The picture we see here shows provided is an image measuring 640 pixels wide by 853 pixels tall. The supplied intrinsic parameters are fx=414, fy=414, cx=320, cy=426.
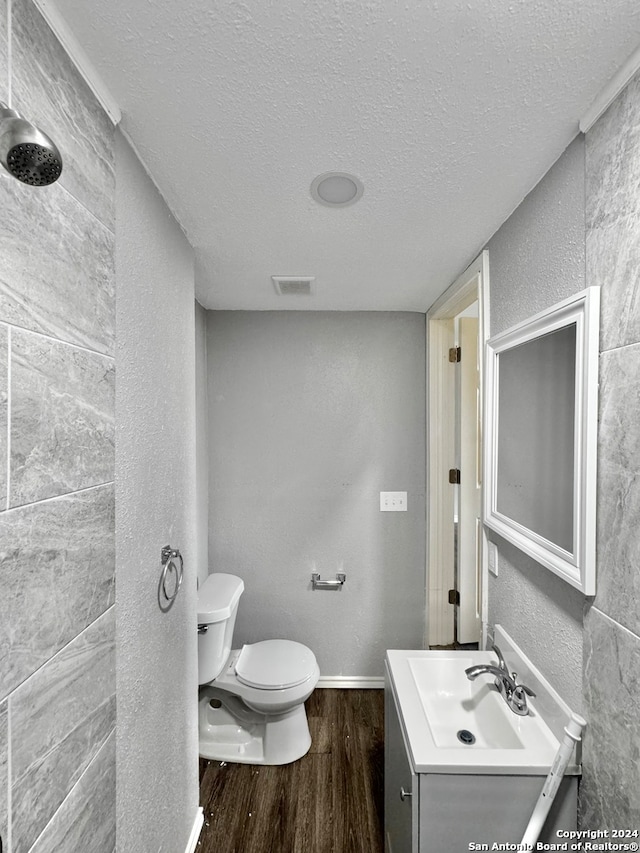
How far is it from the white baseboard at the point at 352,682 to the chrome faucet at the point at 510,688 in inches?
54.2

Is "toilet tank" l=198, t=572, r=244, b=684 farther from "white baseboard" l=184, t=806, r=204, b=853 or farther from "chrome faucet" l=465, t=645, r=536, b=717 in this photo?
"chrome faucet" l=465, t=645, r=536, b=717

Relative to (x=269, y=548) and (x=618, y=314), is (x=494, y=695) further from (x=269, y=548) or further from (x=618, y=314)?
(x=269, y=548)

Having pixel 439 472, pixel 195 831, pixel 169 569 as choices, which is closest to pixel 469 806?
pixel 169 569

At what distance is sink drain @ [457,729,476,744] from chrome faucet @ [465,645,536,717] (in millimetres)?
151

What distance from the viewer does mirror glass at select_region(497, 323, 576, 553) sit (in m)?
1.02

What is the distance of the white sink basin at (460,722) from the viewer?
3.28ft

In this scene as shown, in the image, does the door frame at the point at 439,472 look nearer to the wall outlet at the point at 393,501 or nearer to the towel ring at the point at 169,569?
the wall outlet at the point at 393,501

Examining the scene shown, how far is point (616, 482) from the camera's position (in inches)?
33.3

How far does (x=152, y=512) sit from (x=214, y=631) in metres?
1.01

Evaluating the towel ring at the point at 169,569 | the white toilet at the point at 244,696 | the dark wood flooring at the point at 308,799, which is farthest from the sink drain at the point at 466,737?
the towel ring at the point at 169,569

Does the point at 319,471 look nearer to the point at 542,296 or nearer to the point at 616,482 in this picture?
the point at 542,296

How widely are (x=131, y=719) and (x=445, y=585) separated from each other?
1.89 meters

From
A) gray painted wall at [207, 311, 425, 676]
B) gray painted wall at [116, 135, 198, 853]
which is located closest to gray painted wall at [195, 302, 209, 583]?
gray painted wall at [207, 311, 425, 676]

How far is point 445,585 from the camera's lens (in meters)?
2.45
